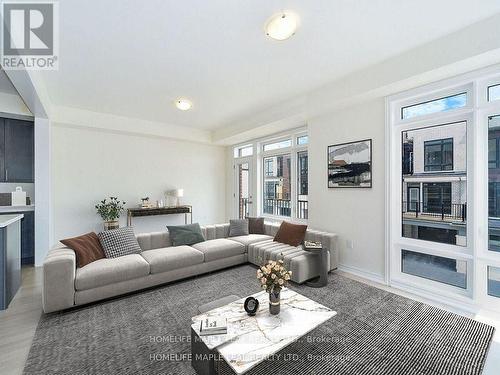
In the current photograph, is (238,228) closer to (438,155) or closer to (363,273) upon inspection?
(363,273)

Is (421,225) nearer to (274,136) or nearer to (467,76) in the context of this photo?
(467,76)

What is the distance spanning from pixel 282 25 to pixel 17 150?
5179 millimetres

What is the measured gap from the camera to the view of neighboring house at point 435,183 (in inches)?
110

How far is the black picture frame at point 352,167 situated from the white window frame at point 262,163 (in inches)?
37.5

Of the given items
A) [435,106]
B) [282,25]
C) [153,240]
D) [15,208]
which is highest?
[282,25]

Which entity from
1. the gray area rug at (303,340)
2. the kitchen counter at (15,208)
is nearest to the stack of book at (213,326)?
the gray area rug at (303,340)

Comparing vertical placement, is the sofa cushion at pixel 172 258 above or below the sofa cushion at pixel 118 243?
below

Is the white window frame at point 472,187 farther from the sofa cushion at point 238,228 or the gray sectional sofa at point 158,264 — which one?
the sofa cushion at point 238,228

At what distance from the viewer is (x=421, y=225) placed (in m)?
3.14

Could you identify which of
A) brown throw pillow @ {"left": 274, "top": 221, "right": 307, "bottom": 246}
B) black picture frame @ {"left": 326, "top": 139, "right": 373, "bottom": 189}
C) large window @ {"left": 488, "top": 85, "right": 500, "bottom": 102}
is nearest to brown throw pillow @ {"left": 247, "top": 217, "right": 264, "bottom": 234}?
brown throw pillow @ {"left": 274, "top": 221, "right": 307, "bottom": 246}

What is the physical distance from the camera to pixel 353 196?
3.72 m

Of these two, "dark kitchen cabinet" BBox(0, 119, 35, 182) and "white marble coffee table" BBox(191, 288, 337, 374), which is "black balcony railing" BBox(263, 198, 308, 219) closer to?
"white marble coffee table" BBox(191, 288, 337, 374)

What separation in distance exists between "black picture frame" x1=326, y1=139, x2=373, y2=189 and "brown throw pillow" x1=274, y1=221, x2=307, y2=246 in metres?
0.92

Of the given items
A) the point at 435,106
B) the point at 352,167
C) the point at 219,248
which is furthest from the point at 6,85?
the point at 435,106
